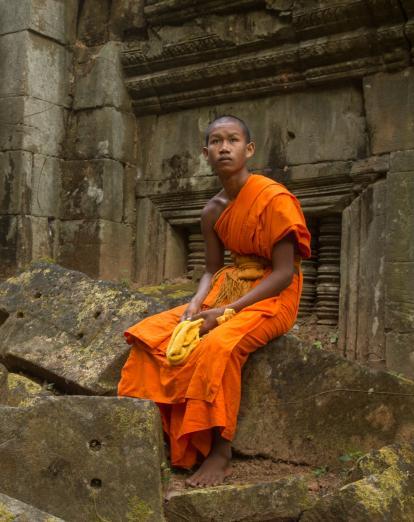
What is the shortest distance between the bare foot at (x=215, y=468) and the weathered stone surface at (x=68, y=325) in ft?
2.77

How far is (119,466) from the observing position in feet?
8.05

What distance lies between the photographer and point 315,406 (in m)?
3.01

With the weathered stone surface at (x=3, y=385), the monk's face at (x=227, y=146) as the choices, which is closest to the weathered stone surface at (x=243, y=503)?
the weathered stone surface at (x=3, y=385)

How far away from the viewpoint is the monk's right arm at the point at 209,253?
138 inches

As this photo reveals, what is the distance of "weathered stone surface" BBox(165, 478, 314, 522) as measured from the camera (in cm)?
250

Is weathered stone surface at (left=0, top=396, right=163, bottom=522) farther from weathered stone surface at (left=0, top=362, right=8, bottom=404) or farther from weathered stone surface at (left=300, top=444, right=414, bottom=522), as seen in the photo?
weathered stone surface at (left=0, top=362, right=8, bottom=404)

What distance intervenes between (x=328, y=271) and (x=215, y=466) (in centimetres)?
344

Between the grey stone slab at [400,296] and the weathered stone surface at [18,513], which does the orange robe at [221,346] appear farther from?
the grey stone slab at [400,296]

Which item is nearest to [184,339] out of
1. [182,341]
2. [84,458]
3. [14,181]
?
[182,341]

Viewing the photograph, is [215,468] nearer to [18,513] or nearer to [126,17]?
[18,513]

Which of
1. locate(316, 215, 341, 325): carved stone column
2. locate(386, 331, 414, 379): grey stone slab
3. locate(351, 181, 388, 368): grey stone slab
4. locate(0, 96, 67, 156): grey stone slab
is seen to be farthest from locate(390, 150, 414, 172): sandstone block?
locate(0, 96, 67, 156): grey stone slab

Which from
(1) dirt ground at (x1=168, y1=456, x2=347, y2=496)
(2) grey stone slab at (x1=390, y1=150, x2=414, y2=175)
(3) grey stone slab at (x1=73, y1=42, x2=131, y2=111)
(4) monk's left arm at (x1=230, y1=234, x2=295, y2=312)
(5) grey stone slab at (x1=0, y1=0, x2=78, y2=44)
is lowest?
(1) dirt ground at (x1=168, y1=456, x2=347, y2=496)

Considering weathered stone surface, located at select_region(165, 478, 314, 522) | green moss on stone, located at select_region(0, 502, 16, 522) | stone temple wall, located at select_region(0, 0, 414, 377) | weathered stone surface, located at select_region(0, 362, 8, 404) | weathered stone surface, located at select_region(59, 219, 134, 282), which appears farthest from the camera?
weathered stone surface, located at select_region(59, 219, 134, 282)

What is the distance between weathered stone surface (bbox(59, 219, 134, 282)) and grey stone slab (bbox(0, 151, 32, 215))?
614mm
